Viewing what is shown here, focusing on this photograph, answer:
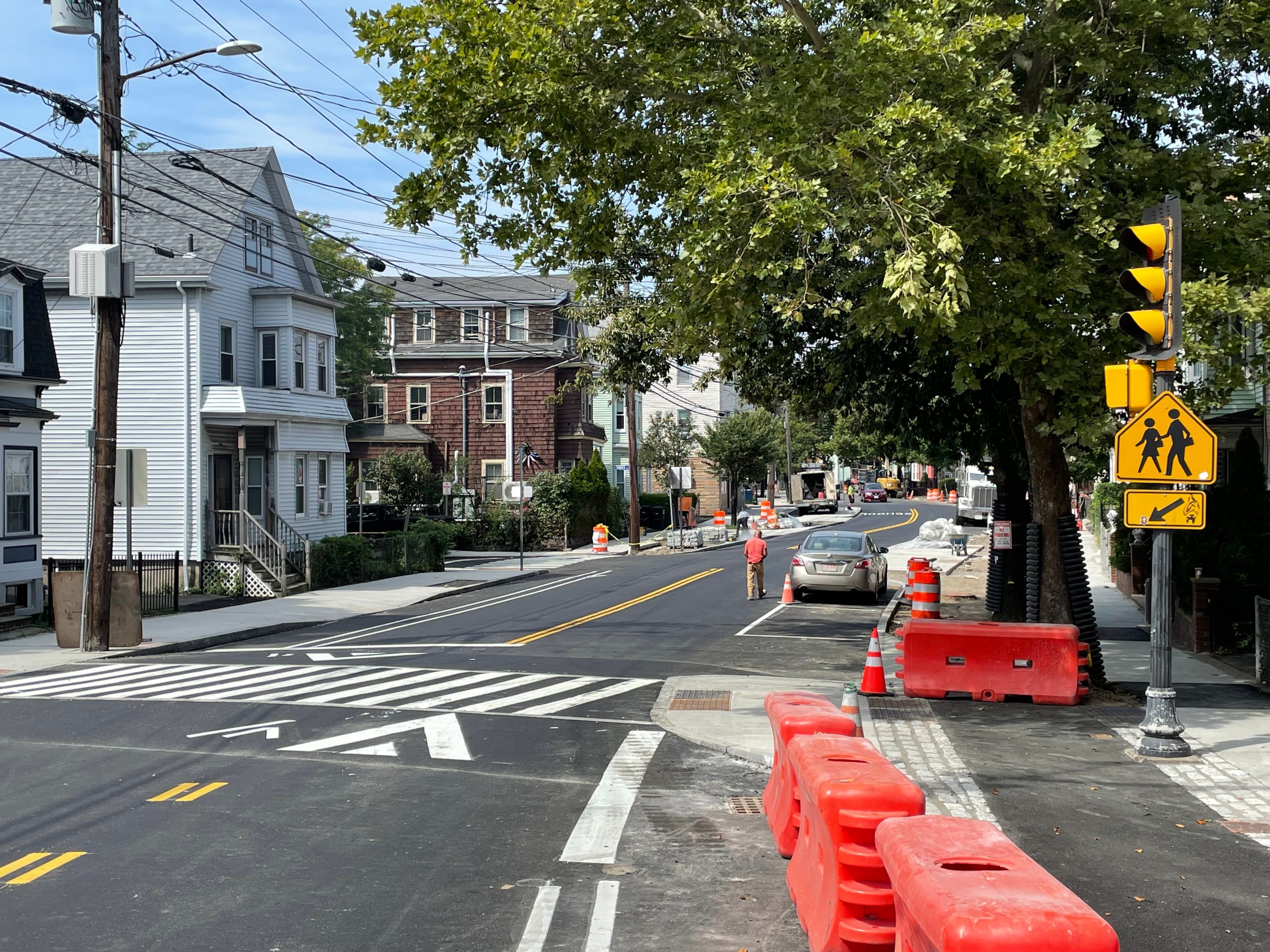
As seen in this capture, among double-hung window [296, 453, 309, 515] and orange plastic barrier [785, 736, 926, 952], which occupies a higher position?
double-hung window [296, 453, 309, 515]

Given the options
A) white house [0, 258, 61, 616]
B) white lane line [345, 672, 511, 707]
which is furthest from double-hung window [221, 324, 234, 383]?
white lane line [345, 672, 511, 707]

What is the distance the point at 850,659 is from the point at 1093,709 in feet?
17.0

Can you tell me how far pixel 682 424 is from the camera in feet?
213

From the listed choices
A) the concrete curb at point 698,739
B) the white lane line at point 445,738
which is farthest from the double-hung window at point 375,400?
the white lane line at point 445,738

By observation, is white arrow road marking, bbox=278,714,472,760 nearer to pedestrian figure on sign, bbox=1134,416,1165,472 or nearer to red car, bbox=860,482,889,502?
pedestrian figure on sign, bbox=1134,416,1165,472

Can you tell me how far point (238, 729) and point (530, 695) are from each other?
3.55m

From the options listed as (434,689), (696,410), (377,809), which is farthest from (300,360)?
(696,410)

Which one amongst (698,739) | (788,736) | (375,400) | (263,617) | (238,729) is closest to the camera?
(788,736)

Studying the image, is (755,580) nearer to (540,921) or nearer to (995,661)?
(995,661)

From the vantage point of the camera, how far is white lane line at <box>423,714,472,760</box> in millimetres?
11180

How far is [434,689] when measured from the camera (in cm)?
1513

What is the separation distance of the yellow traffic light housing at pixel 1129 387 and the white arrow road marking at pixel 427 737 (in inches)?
264

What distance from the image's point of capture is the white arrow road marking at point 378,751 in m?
11.2

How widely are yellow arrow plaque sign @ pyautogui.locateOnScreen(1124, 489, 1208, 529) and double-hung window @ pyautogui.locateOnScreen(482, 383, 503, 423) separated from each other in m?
44.7
